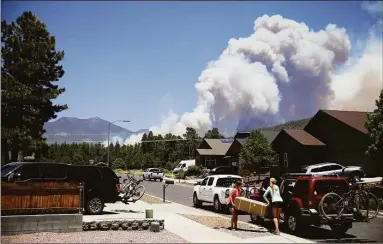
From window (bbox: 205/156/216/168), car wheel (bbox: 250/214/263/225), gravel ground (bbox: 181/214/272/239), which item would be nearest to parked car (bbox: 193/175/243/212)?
gravel ground (bbox: 181/214/272/239)

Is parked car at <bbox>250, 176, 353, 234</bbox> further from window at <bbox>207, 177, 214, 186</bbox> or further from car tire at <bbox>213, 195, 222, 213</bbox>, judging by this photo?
window at <bbox>207, 177, 214, 186</bbox>

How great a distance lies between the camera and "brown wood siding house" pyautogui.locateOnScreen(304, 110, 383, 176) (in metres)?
36.0

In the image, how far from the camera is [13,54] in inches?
1214

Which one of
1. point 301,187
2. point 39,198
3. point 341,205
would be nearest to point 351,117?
point 301,187

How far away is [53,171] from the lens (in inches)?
616

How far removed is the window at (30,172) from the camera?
15.0 m

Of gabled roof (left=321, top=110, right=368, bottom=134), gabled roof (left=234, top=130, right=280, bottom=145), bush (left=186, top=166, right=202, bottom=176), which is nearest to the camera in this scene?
gabled roof (left=321, top=110, right=368, bottom=134)

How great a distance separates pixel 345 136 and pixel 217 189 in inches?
963

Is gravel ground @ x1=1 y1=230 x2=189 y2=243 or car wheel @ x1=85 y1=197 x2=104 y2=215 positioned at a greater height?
car wheel @ x1=85 y1=197 x2=104 y2=215

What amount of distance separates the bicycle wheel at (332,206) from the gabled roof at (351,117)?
26267mm

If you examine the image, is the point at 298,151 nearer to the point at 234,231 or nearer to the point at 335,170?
the point at 335,170

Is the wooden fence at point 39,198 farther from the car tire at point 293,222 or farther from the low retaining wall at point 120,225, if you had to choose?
the car tire at point 293,222

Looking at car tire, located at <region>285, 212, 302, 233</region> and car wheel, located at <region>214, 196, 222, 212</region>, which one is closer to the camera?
car tire, located at <region>285, 212, 302, 233</region>

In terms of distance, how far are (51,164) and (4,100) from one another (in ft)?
48.6
